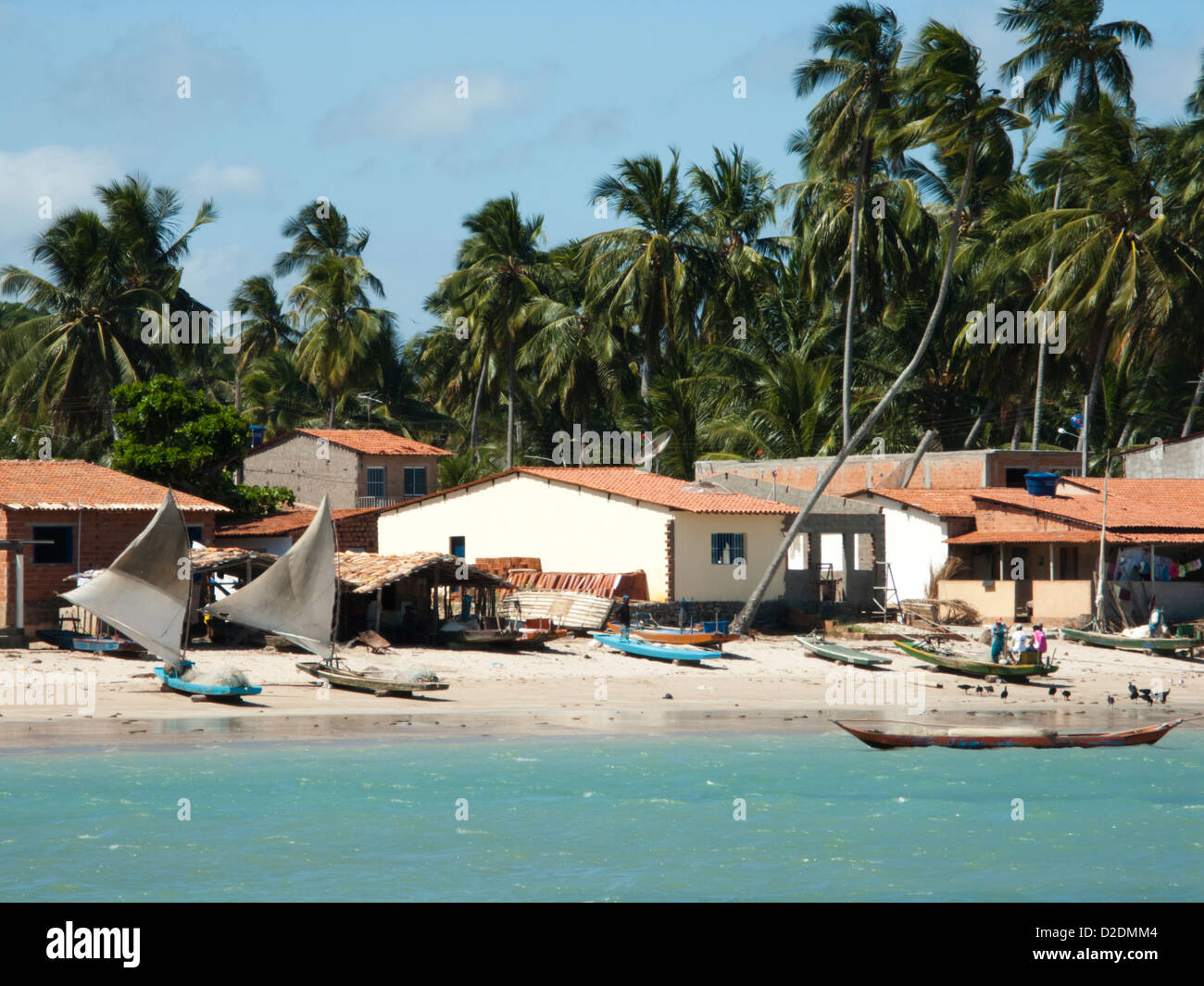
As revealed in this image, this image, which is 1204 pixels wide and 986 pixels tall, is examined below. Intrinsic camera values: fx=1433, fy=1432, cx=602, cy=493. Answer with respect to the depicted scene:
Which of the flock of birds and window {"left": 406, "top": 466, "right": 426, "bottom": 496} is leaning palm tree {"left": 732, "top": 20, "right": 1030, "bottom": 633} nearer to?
the flock of birds

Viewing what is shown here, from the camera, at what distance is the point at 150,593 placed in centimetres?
2834

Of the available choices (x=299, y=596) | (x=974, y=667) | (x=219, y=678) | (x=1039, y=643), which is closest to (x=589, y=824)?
(x=299, y=596)

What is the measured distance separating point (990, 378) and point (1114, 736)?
34.2 meters

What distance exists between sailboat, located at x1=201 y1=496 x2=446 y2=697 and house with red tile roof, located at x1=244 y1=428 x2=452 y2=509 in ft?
92.0

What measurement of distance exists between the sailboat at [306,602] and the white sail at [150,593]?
3.44ft

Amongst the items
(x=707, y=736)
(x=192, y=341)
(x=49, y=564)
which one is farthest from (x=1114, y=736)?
(x=192, y=341)

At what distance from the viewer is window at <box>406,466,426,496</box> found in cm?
5878

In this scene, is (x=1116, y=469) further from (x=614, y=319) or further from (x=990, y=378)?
(x=614, y=319)

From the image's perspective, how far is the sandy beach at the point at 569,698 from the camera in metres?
26.9

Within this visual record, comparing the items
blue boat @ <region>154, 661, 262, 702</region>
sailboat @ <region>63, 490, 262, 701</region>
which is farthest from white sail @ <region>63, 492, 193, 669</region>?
blue boat @ <region>154, 661, 262, 702</region>

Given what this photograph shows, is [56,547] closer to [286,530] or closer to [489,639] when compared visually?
[286,530]

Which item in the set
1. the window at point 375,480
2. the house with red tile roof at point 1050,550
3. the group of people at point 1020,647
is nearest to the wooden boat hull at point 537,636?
the group of people at point 1020,647

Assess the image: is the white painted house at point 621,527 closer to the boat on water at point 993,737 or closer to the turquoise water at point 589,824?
the turquoise water at point 589,824

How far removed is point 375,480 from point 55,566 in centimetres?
2253
